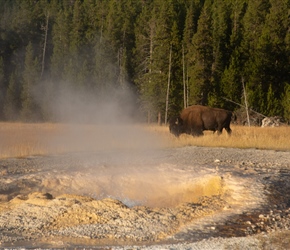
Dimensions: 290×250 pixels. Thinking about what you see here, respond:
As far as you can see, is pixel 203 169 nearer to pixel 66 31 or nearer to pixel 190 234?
pixel 190 234

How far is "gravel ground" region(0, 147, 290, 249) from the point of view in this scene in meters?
5.97

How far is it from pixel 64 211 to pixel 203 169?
438cm

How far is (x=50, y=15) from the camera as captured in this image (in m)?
67.1

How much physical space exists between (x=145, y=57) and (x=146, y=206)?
1687 inches

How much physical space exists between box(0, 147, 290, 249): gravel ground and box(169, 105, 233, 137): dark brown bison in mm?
8380

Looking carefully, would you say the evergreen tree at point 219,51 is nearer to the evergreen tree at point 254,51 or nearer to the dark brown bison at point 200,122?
the evergreen tree at point 254,51

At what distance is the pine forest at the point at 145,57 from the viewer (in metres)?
41.0

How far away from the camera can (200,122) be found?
21250mm

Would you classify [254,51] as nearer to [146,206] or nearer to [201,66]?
[201,66]

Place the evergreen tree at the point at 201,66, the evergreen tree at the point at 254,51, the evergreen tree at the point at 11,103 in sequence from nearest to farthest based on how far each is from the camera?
the evergreen tree at the point at 254,51 → the evergreen tree at the point at 201,66 → the evergreen tree at the point at 11,103

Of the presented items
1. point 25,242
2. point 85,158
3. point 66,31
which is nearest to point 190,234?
point 25,242

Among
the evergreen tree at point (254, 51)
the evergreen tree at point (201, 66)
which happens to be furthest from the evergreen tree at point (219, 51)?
the evergreen tree at point (254, 51)

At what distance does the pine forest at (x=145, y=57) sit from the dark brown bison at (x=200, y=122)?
12014 millimetres

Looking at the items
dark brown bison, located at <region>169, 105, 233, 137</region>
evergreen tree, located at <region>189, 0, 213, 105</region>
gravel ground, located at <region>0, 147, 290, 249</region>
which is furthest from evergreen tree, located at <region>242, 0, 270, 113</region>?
gravel ground, located at <region>0, 147, 290, 249</region>
